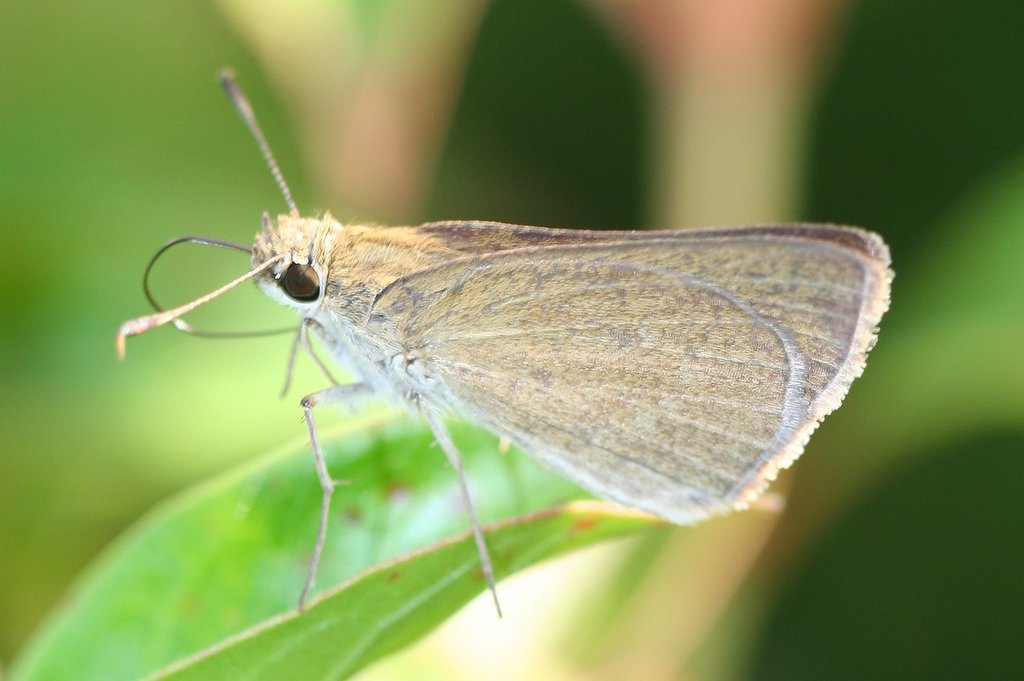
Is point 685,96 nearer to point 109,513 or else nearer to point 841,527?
point 841,527

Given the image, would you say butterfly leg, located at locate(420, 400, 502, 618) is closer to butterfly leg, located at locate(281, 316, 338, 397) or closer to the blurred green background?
butterfly leg, located at locate(281, 316, 338, 397)

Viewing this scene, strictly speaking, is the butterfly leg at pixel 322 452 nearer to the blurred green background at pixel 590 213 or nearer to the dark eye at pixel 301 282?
the dark eye at pixel 301 282

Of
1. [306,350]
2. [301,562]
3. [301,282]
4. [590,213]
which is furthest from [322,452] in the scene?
[590,213]

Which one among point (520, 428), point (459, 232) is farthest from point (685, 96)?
point (520, 428)

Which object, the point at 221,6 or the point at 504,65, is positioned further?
the point at 504,65

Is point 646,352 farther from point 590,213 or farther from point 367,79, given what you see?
point 590,213

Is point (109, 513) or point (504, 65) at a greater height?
point (504, 65)
